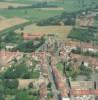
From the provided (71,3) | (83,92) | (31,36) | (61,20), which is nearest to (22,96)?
(83,92)

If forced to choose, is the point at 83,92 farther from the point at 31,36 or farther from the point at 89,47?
the point at 31,36

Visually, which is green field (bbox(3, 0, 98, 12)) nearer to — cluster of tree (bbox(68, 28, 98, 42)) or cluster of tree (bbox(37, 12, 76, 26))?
cluster of tree (bbox(37, 12, 76, 26))

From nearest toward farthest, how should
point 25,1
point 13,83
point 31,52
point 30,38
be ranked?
1. point 13,83
2. point 31,52
3. point 30,38
4. point 25,1

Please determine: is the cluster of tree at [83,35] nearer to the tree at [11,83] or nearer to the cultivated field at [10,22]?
the cultivated field at [10,22]

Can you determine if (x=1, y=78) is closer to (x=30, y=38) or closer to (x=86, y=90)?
(x=86, y=90)

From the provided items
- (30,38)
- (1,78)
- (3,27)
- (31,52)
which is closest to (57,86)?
(1,78)

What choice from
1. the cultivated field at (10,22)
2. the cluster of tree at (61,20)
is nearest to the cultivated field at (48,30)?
the cluster of tree at (61,20)
